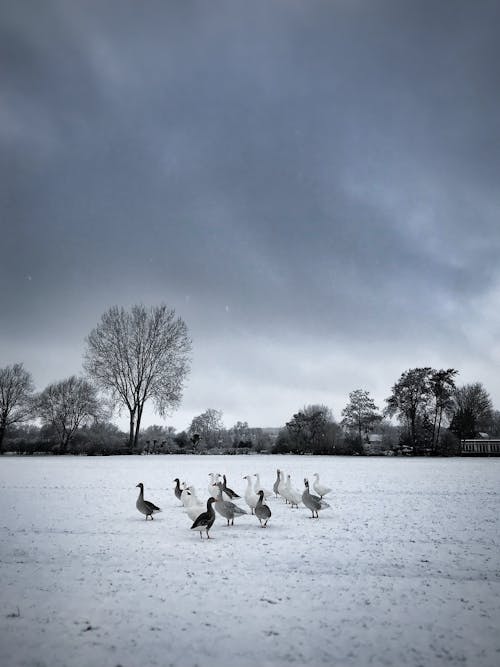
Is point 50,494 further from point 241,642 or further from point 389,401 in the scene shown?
point 389,401

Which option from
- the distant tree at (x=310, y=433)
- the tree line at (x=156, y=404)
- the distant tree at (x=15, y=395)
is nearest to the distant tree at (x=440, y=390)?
the tree line at (x=156, y=404)

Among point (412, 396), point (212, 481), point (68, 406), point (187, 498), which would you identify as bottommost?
point (212, 481)

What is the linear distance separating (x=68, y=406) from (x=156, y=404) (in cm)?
1604

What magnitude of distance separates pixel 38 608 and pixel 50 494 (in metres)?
9.68

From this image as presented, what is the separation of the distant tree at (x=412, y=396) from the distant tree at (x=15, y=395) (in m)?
50.5

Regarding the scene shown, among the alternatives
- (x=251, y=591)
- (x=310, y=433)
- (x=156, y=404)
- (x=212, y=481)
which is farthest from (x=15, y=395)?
(x=251, y=591)

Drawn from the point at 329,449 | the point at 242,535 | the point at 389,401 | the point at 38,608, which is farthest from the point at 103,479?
the point at 389,401

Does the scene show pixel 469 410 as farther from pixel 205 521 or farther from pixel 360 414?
pixel 205 521

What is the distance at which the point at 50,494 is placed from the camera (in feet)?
43.3

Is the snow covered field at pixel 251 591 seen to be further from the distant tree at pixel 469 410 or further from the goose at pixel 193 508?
the distant tree at pixel 469 410

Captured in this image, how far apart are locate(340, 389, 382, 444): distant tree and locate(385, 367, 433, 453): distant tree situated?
1395 centimetres

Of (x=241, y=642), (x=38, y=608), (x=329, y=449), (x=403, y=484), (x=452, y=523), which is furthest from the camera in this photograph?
(x=329, y=449)

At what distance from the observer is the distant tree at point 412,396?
52312 millimetres

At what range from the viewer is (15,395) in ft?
179
